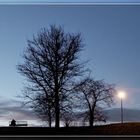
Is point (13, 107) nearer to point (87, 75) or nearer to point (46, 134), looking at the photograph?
point (46, 134)

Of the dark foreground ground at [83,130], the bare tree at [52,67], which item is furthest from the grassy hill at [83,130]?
the bare tree at [52,67]

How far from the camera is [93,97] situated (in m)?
6.36

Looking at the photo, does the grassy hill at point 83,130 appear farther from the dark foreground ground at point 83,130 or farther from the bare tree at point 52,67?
the bare tree at point 52,67

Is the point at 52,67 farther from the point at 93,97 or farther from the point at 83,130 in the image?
the point at 83,130

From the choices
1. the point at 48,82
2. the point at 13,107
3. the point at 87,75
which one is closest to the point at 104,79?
the point at 87,75

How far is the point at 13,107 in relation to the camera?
6.29 metres

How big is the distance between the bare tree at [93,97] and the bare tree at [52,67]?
0.14 metres

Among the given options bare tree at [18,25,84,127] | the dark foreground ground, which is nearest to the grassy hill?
the dark foreground ground

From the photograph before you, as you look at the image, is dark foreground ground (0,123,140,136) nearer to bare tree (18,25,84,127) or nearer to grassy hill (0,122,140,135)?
grassy hill (0,122,140,135)

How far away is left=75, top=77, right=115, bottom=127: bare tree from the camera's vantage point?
6277 mm

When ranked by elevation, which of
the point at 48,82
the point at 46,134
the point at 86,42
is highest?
the point at 86,42

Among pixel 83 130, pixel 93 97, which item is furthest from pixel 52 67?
pixel 83 130

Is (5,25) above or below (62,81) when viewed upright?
above

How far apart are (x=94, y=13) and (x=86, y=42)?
34cm
